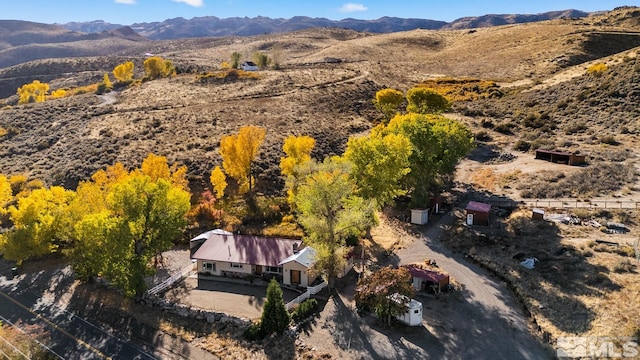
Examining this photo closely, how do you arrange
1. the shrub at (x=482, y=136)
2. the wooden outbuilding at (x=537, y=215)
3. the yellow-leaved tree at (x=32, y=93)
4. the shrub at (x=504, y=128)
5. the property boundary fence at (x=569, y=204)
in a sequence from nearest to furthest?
the wooden outbuilding at (x=537, y=215)
the property boundary fence at (x=569, y=204)
the shrub at (x=482, y=136)
the shrub at (x=504, y=128)
the yellow-leaved tree at (x=32, y=93)

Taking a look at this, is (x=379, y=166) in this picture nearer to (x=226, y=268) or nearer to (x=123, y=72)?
(x=226, y=268)

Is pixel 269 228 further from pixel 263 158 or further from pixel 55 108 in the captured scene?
pixel 55 108

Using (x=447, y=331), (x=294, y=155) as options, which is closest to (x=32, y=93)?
(x=294, y=155)

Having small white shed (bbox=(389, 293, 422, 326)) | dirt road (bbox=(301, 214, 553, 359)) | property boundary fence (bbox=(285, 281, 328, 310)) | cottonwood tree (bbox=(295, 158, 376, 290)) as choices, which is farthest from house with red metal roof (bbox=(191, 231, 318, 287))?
small white shed (bbox=(389, 293, 422, 326))

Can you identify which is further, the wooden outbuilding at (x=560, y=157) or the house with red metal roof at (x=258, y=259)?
the wooden outbuilding at (x=560, y=157)

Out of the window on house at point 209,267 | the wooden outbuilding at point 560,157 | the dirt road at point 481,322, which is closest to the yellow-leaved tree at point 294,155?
the window on house at point 209,267

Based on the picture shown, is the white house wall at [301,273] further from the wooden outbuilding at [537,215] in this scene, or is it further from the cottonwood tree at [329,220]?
the wooden outbuilding at [537,215]
